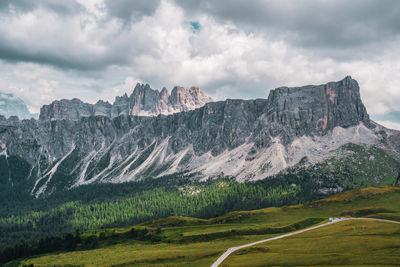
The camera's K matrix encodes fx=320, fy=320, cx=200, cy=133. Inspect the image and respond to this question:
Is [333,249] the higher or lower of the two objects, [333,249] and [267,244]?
the higher

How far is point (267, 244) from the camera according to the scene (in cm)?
11069

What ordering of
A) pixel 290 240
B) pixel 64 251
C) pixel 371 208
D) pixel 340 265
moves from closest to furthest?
1. pixel 340 265
2. pixel 290 240
3. pixel 64 251
4. pixel 371 208

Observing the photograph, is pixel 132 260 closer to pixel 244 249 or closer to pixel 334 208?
pixel 244 249

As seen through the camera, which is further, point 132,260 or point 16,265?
point 16,265

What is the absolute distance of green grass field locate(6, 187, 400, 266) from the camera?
86688 mm

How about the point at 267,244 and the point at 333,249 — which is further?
the point at 267,244

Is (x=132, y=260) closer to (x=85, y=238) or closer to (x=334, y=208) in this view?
(x=85, y=238)

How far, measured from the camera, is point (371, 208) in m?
168

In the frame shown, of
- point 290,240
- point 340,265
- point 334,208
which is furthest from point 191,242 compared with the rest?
point 334,208

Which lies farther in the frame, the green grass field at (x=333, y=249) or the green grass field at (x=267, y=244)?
the green grass field at (x=267, y=244)

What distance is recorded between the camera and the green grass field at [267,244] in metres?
86.7

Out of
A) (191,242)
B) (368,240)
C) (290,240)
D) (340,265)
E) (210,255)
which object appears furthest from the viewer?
(191,242)

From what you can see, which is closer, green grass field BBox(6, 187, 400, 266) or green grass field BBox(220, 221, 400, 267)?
green grass field BBox(220, 221, 400, 267)

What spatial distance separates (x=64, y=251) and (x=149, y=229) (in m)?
42.6
